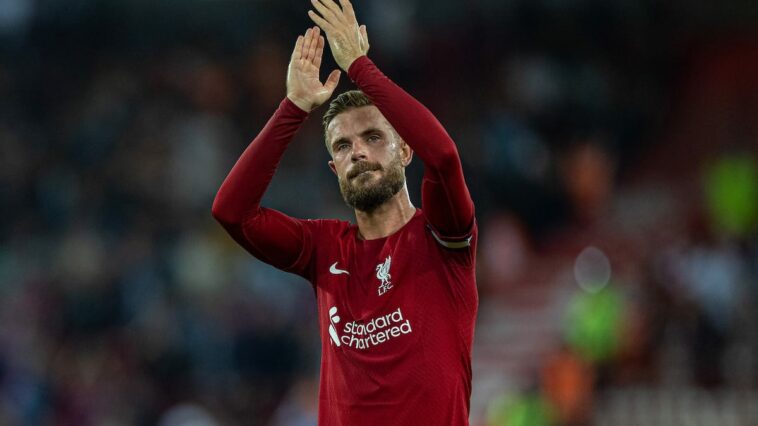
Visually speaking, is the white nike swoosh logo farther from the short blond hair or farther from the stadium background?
the stadium background

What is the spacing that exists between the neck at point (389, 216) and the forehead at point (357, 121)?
0.89 ft

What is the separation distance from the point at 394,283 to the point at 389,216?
314 mm

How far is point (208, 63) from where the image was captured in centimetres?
1539

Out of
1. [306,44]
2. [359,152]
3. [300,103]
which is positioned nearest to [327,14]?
[306,44]

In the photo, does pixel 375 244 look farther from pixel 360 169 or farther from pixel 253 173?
pixel 253 173

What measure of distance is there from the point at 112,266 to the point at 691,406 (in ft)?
19.6

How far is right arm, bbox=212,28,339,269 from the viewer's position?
457 centimetres

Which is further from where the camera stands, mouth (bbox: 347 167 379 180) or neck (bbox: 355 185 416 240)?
neck (bbox: 355 185 416 240)

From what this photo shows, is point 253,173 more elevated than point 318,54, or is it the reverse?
point 318,54

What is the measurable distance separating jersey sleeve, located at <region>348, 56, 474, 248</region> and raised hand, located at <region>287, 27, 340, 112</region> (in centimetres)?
20

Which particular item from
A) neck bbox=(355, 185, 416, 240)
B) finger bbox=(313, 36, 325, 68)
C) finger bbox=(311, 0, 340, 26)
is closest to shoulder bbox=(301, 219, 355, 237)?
neck bbox=(355, 185, 416, 240)

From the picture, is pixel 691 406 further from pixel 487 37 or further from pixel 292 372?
pixel 487 37

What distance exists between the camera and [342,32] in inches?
179

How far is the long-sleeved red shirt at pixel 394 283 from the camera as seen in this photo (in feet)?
14.4
